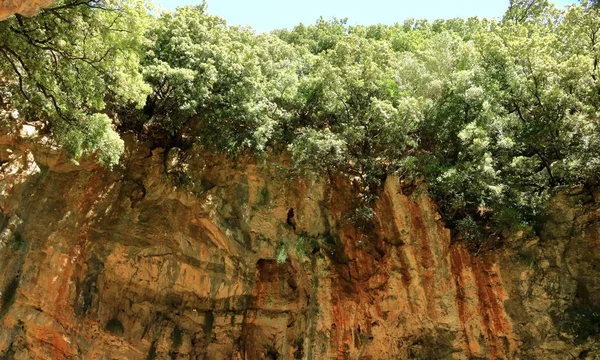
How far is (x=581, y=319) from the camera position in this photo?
12.7 meters

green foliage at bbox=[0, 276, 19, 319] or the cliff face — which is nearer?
green foliage at bbox=[0, 276, 19, 319]

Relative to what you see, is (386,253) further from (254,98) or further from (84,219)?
(84,219)

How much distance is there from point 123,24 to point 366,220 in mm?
9042

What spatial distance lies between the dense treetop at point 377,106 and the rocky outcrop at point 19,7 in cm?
341

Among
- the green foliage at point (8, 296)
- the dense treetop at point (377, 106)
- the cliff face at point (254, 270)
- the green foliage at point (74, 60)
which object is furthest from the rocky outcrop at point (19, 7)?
the green foliage at point (8, 296)

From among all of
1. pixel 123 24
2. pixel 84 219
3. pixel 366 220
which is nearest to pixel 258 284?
pixel 366 220

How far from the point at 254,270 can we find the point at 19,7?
10.8 m

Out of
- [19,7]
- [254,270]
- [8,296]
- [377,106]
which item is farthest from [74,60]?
[254,270]

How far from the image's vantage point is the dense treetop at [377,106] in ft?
38.4

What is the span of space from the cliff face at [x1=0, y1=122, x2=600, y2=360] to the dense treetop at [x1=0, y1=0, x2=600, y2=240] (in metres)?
0.96

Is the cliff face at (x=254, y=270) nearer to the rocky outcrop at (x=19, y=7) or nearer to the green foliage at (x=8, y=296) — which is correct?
the green foliage at (x=8, y=296)

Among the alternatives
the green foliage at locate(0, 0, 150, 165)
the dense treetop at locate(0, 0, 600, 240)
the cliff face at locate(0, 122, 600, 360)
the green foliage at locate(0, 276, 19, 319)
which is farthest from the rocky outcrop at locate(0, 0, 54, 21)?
the green foliage at locate(0, 276, 19, 319)

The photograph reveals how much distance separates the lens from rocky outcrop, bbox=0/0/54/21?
266 inches

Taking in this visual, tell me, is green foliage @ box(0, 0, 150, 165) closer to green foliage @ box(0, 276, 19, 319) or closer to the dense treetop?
the dense treetop
